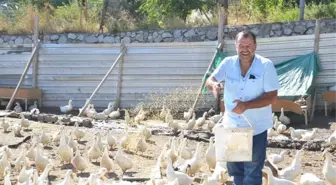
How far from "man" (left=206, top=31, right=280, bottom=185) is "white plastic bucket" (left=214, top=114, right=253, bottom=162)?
92 millimetres

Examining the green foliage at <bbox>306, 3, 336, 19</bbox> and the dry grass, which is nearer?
the dry grass

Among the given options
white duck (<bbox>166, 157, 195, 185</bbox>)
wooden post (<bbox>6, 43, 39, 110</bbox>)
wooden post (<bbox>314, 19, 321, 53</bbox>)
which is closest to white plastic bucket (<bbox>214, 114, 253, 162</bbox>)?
white duck (<bbox>166, 157, 195, 185</bbox>)

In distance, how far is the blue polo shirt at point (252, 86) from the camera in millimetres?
4340

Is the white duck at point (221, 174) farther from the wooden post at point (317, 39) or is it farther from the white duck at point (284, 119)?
the wooden post at point (317, 39)

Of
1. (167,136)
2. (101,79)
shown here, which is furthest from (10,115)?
(167,136)

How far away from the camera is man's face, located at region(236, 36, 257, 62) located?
169 inches

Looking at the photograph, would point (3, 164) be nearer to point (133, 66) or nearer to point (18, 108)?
point (18, 108)

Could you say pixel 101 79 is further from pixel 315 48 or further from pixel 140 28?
pixel 315 48

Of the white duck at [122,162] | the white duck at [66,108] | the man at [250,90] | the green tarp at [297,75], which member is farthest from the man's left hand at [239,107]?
the white duck at [66,108]

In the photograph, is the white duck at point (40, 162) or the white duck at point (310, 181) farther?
the white duck at point (40, 162)

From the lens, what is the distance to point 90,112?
→ 12141 millimetres

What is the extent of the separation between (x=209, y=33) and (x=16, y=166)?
7588mm

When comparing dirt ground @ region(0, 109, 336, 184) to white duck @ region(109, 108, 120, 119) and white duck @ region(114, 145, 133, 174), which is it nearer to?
white duck @ region(114, 145, 133, 174)

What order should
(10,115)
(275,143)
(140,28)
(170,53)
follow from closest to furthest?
(275,143) → (10,115) → (170,53) → (140,28)
